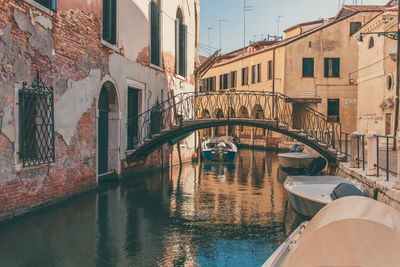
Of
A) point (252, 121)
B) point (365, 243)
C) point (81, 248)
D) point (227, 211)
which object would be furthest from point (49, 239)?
point (252, 121)

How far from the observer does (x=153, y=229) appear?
6438mm

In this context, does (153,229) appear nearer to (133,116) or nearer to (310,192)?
(310,192)

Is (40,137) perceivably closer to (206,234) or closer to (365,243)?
(206,234)

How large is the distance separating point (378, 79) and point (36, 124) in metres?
15.2

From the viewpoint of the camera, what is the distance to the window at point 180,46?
1577 cm

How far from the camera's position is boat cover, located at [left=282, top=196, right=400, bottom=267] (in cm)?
237

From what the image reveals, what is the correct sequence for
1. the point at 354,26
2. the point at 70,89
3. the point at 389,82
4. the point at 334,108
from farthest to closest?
the point at 334,108, the point at 354,26, the point at 389,82, the point at 70,89

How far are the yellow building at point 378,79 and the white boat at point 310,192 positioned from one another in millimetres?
8281

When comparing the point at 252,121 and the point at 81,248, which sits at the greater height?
the point at 252,121

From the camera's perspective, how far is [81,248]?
5.38 metres

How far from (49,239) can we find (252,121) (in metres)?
7.75

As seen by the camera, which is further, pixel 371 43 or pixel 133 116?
pixel 371 43

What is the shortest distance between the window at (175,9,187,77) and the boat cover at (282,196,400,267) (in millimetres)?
13662

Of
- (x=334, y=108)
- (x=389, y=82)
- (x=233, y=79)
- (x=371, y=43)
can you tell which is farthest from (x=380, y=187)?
(x=233, y=79)
